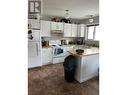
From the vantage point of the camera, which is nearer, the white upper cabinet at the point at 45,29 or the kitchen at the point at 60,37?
the kitchen at the point at 60,37

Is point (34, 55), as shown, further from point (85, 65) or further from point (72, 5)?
point (72, 5)

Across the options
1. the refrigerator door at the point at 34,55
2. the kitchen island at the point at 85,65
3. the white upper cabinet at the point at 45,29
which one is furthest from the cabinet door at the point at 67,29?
the kitchen island at the point at 85,65

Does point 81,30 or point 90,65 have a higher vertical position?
point 81,30

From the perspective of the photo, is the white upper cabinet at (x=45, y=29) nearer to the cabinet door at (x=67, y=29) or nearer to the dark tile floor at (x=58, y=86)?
the cabinet door at (x=67, y=29)

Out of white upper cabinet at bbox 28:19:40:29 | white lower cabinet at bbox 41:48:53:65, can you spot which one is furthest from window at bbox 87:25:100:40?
white upper cabinet at bbox 28:19:40:29

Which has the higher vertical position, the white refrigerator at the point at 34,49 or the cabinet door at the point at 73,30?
the cabinet door at the point at 73,30

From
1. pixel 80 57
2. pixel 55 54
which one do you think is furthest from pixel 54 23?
pixel 80 57

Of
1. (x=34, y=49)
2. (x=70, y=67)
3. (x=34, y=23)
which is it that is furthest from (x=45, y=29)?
(x=70, y=67)

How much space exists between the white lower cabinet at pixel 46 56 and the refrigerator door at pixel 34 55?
302 mm

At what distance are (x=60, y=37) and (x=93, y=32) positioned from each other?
178cm

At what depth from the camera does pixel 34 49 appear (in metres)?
4.52

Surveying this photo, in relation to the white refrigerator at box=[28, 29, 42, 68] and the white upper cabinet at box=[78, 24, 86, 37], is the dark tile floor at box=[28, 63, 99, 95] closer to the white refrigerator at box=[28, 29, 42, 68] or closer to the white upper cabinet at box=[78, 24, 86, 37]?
the white refrigerator at box=[28, 29, 42, 68]

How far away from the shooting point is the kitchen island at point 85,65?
11.0 feet
